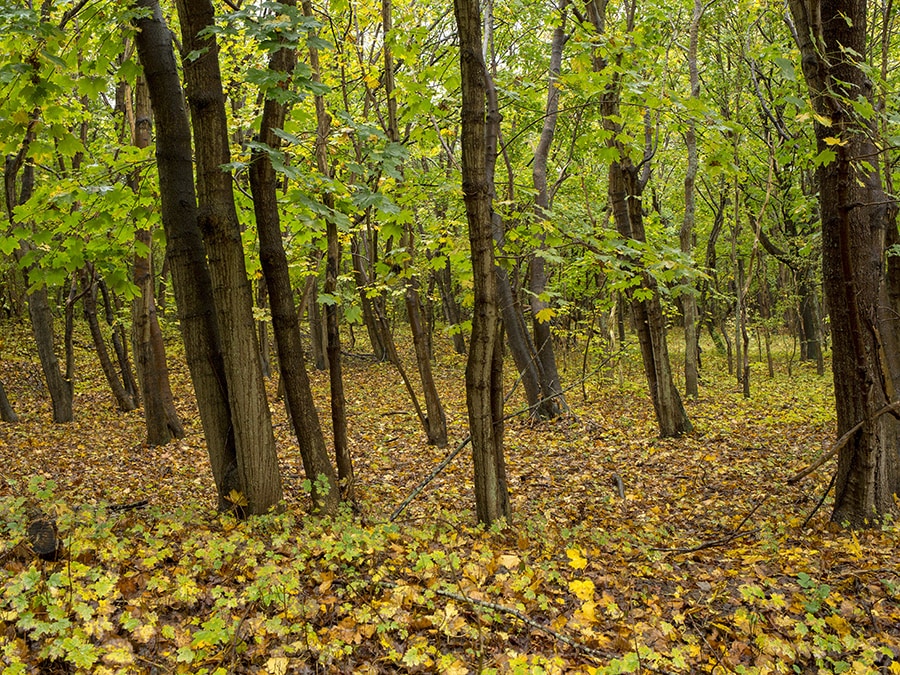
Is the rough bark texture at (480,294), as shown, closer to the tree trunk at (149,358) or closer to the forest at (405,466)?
the forest at (405,466)

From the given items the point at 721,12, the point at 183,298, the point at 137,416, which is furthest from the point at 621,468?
the point at 137,416

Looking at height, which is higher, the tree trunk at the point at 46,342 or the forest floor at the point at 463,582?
the tree trunk at the point at 46,342

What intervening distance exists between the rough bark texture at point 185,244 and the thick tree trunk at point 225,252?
325mm

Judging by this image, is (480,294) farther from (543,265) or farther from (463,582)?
(543,265)

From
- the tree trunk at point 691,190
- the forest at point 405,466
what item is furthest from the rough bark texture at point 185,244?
the tree trunk at point 691,190

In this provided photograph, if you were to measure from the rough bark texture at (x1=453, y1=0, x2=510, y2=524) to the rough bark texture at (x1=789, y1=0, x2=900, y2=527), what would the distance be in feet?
8.94

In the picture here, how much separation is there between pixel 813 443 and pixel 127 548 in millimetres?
9220

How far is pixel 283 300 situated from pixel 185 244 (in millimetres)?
960

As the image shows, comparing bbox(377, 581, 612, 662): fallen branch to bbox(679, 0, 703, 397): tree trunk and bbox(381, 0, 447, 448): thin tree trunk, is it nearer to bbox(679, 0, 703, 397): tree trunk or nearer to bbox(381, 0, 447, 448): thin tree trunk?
bbox(381, 0, 447, 448): thin tree trunk

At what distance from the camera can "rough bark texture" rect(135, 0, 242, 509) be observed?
16.0 ft

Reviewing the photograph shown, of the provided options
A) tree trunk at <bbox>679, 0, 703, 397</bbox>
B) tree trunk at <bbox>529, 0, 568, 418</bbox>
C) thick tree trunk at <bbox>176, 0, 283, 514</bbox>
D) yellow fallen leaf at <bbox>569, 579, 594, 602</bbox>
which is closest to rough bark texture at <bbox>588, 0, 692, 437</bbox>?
tree trunk at <bbox>679, 0, 703, 397</bbox>

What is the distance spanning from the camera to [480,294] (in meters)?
4.45

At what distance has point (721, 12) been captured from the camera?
39.1 feet

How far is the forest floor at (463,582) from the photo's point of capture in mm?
2967
